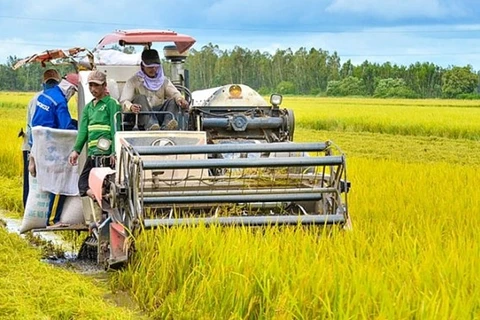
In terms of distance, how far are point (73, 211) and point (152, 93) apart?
4.52ft

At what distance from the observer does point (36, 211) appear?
8.20 meters

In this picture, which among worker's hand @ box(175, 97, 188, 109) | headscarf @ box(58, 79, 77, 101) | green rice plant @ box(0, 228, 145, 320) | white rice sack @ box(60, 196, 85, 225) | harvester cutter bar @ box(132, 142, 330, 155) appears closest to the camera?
green rice plant @ box(0, 228, 145, 320)

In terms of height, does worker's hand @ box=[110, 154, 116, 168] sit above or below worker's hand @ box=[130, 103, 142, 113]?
below

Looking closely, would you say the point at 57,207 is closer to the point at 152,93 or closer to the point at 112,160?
the point at 112,160

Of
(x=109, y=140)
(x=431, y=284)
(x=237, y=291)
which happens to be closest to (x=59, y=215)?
(x=109, y=140)

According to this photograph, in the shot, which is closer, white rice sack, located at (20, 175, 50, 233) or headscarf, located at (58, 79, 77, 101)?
white rice sack, located at (20, 175, 50, 233)

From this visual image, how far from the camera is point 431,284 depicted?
459cm

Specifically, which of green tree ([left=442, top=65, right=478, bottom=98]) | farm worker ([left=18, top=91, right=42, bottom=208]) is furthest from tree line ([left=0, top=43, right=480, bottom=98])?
farm worker ([left=18, top=91, right=42, bottom=208])

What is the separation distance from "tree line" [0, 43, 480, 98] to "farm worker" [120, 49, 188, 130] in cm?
6745

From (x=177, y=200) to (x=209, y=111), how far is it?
9.02ft

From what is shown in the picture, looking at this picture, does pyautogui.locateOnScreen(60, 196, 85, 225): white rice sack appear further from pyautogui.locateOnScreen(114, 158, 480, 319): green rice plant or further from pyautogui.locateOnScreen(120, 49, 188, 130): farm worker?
pyautogui.locateOnScreen(114, 158, 480, 319): green rice plant

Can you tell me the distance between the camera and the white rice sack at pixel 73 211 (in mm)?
8289

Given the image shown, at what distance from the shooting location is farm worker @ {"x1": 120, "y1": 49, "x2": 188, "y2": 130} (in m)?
8.05

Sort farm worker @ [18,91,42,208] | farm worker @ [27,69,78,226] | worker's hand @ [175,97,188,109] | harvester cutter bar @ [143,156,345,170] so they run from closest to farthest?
harvester cutter bar @ [143,156,345,170] → worker's hand @ [175,97,188,109] → farm worker @ [27,69,78,226] → farm worker @ [18,91,42,208]
